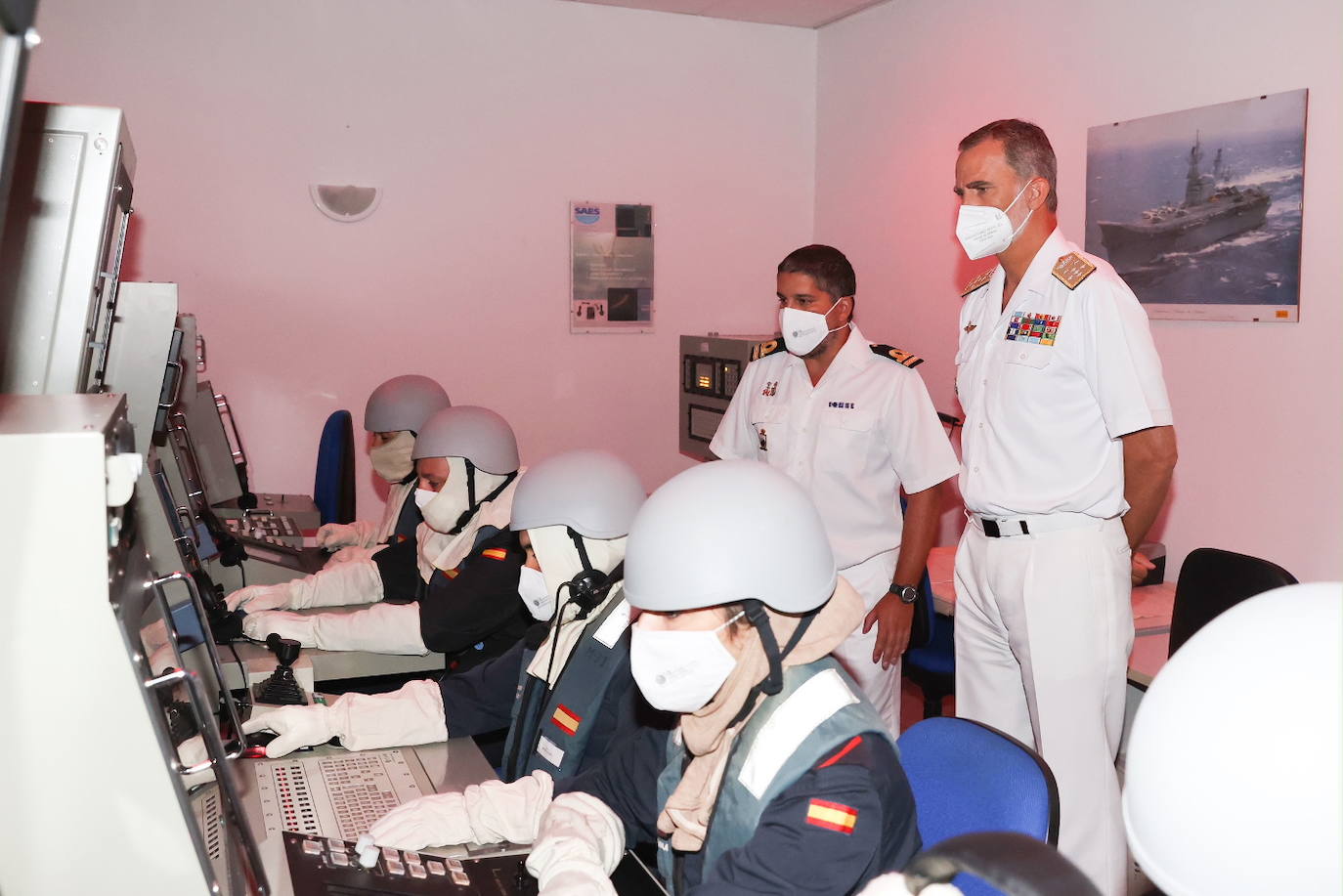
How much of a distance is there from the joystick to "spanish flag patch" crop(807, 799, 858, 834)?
1.37 metres

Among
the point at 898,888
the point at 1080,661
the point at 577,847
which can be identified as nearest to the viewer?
the point at 898,888

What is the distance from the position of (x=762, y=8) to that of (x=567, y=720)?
13.6ft

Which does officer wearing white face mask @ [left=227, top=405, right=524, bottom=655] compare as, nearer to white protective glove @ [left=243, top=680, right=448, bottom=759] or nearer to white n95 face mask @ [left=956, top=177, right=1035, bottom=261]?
white protective glove @ [left=243, top=680, right=448, bottom=759]

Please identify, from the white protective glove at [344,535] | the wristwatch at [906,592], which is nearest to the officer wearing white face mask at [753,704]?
the wristwatch at [906,592]

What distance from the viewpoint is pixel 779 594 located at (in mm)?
1536

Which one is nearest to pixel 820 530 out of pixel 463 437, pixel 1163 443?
pixel 1163 443

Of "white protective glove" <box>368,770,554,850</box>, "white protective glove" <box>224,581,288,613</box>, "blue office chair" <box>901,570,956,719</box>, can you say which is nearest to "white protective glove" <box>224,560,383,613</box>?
"white protective glove" <box>224,581,288,613</box>

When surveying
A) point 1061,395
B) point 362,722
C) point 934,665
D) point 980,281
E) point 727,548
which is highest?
point 980,281

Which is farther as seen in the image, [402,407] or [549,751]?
[402,407]

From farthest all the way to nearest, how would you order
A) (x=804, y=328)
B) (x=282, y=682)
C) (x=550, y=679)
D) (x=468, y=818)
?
(x=804, y=328) < (x=282, y=682) < (x=550, y=679) < (x=468, y=818)

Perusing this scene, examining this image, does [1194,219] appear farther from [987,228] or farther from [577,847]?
[577,847]

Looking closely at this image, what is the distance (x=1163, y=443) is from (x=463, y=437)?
1.89 m

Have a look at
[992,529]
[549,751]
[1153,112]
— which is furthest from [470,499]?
[1153,112]

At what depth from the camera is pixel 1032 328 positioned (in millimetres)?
2514
